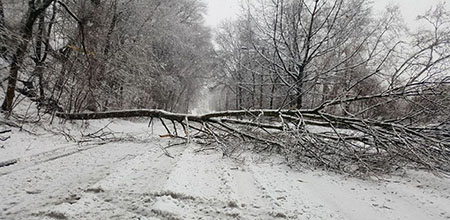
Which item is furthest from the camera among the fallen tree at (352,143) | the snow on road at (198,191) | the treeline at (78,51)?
the treeline at (78,51)

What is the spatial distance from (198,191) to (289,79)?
909cm

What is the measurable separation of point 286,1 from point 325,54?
2.65m

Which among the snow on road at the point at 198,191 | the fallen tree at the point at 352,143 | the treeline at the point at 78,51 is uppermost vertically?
the treeline at the point at 78,51

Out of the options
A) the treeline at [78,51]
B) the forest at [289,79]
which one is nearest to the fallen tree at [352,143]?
the forest at [289,79]

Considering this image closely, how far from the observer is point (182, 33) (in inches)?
827

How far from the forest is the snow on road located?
2.33ft

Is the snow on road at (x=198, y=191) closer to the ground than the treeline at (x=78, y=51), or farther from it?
closer to the ground

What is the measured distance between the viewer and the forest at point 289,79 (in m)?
4.19

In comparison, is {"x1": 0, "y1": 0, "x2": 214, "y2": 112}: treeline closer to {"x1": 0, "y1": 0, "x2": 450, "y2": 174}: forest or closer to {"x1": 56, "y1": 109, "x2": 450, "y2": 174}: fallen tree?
{"x1": 0, "y1": 0, "x2": 450, "y2": 174}: forest

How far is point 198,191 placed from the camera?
2.63 meters

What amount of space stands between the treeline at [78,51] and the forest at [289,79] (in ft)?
0.14

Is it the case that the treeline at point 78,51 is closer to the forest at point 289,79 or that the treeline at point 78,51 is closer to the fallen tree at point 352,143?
the forest at point 289,79

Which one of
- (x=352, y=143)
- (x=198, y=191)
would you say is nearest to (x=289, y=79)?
(x=352, y=143)

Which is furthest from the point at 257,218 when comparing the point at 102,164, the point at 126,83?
the point at 126,83
